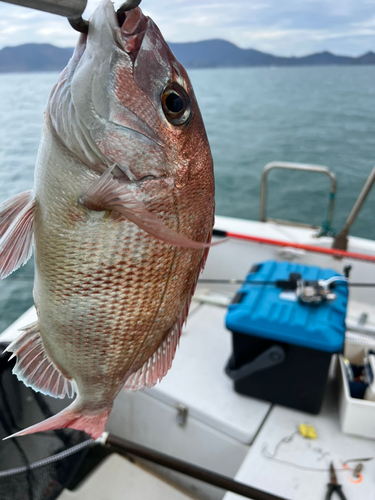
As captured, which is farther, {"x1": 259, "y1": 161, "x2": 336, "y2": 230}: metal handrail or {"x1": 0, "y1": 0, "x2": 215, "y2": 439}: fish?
{"x1": 259, "y1": 161, "x2": 336, "y2": 230}: metal handrail

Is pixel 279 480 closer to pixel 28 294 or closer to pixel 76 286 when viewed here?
pixel 76 286

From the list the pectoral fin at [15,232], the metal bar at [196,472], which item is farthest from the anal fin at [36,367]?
the metal bar at [196,472]

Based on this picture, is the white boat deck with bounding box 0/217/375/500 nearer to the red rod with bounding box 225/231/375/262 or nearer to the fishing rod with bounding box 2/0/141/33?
the red rod with bounding box 225/231/375/262

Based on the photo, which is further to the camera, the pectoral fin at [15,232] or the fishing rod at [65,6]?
the pectoral fin at [15,232]

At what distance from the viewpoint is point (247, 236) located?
2830mm

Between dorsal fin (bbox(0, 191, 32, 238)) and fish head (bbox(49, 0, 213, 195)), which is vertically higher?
fish head (bbox(49, 0, 213, 195))

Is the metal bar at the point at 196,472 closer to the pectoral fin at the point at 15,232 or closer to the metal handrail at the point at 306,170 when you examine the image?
the pectoral fin at the point at 15,232

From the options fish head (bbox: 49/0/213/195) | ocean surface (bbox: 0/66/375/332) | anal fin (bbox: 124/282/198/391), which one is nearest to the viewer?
fish head (bbox: 49/0/213/195)

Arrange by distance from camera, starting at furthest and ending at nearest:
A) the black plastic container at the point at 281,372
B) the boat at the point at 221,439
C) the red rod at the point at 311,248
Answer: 1. the red rod at the point at 311,248
2. the black plastic container at the point at 281,372
3. the boat at the point at 221,439

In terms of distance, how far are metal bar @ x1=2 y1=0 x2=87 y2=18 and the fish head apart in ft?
0.36

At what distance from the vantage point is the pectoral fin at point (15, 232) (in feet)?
1.63

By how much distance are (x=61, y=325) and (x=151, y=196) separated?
0.69 feet

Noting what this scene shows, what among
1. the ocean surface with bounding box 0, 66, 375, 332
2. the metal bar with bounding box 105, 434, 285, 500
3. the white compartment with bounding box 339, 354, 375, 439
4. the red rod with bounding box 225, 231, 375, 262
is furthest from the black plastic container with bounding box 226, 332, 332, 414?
the ocean surface with bounding box 0, 66, 375, 332

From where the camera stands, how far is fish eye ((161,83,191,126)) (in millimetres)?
511
